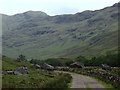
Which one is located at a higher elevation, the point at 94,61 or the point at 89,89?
the point at 89,89

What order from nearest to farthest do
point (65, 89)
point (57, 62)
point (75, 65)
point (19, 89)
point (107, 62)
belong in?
point (19, 89), point (65, 89), point (75, 65), point (107, 62), point (57, 62)

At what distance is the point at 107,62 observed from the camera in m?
132

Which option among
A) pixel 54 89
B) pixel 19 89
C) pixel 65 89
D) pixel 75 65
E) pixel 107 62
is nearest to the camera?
pixel 19 89

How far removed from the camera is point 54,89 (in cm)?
3719

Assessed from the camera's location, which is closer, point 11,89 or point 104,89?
point 11,89

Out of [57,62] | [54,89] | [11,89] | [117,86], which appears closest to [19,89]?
[11,89]

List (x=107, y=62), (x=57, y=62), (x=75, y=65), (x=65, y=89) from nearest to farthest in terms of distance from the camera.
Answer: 1. (x=65, y=89)
2. (x=75, y=65)
3. (x=107, y=62)
4. (x=57, y=62)

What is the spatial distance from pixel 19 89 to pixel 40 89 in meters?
2.40

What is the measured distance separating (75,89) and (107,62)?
92.0 metres

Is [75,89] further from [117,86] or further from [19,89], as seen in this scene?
[19,89]

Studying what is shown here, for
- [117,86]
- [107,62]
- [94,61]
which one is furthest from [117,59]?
[117,86]

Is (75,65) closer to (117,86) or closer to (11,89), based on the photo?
→ (117,86)

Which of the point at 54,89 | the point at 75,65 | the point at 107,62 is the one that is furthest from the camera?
the point at 107,62

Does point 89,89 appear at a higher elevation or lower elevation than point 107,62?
higher
